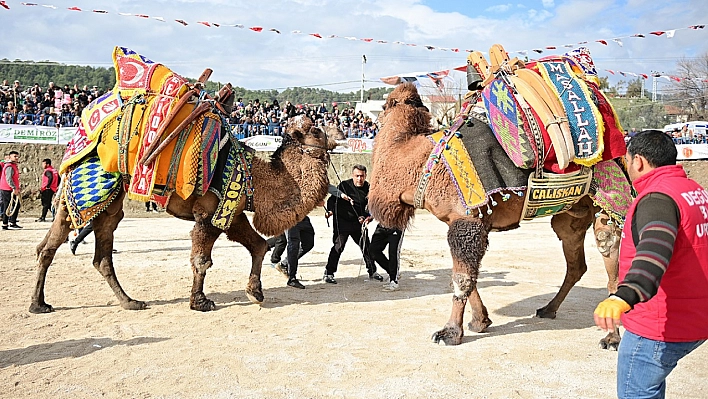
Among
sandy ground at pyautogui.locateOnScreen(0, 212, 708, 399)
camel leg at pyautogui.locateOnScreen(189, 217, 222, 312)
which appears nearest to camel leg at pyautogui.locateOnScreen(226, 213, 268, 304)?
sandy ground at pyautogui.locateOnScreen(0, 212, 708, 399)

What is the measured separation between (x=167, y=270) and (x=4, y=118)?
17.2 m

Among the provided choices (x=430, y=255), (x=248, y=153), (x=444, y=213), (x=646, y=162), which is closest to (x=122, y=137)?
(x=248, y=153)

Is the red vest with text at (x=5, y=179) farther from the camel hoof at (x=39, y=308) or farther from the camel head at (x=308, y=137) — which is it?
the camel head at (x=308, y=137)

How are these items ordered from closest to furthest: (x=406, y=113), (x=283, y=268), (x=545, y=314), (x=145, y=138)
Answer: (x=406, y=113) → (x=145, y=138) → (x=545, y=314) → (x=283, y=268)

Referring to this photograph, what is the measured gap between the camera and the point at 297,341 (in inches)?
224

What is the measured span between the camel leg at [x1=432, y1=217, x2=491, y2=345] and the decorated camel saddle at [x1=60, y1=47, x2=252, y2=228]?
2.78 m

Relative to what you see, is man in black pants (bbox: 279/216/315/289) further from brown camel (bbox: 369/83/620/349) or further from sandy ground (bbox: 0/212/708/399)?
brown camel (bbox: 369/83/620/349)

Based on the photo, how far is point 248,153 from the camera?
7336 millimetres

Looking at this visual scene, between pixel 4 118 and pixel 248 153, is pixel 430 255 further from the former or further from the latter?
pixel 4 118

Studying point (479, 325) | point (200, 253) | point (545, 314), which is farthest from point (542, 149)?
point (200, 253)

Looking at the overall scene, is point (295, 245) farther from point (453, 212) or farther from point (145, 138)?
point (453, 212)

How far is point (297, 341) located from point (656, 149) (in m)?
3.89

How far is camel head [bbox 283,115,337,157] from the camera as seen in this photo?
7.23 metres

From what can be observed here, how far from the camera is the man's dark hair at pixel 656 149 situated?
9.53 feet
